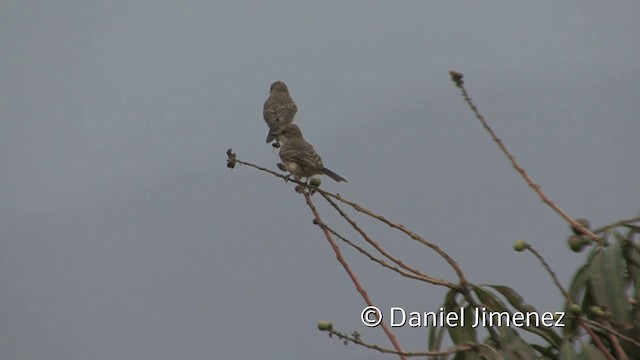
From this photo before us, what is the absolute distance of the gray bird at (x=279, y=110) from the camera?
32.7 feet

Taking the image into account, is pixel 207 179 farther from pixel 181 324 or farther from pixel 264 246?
pixel 181 324

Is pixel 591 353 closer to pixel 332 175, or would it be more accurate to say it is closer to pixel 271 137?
pixel 332 175

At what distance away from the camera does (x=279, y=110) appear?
10.3 meters

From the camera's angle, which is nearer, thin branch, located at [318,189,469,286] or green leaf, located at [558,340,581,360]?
thin branch, located at [318,189,469,286]

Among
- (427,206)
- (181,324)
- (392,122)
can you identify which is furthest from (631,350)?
(392,122)

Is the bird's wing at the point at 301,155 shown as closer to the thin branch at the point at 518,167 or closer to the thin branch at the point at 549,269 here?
the thin branch at the point at 518,167

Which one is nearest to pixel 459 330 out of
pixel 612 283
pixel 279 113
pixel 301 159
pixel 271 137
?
pixel 612 283

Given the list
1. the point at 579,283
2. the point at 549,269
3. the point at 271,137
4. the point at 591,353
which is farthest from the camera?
the point at 271,137

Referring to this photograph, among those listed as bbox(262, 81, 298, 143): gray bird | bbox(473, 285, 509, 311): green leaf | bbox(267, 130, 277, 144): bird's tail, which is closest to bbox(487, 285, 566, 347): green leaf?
bbox(473, 285, 509, 311): green leaf

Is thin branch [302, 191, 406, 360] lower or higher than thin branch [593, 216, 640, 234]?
lower

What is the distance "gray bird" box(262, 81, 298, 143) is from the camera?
9.97 m

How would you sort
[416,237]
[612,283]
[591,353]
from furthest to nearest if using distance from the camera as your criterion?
[612,283] < [591,353] < [416,237]

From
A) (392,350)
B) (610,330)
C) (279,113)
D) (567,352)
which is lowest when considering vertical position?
(392,350)

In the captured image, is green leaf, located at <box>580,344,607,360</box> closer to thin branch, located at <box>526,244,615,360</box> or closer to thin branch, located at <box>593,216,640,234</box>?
thin branch, located at <box>526,244,615,360</box>
